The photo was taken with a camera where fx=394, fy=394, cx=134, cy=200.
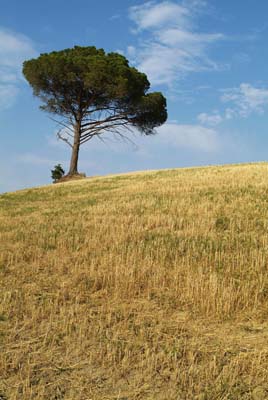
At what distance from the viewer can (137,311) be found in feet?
17.9

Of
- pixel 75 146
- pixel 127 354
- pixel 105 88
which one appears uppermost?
pixel 105 88

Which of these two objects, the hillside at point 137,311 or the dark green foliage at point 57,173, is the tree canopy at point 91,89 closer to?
the dark green foliage at point 57,173

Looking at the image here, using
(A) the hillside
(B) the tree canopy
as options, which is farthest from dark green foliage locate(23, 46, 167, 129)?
(A) the hillside

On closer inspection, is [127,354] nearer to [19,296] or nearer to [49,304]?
[49,304]

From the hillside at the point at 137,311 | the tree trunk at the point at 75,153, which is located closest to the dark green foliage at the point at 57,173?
the tree trunk at the point at 75,153

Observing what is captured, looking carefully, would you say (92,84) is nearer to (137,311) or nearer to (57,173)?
(57,173)

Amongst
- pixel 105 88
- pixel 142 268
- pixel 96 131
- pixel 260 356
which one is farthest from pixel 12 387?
pixel 96 131

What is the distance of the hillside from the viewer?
3.65 meters

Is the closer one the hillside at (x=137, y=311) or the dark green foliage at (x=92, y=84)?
the hillside at (x=137, y=311)

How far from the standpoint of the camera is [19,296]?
597 centimetres

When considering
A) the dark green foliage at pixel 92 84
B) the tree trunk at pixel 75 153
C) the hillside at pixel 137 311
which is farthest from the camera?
the tree trunk at pixel 75 153

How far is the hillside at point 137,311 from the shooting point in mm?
3648

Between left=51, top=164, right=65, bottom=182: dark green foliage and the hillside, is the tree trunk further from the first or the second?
the hillside

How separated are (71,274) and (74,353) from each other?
290cm
